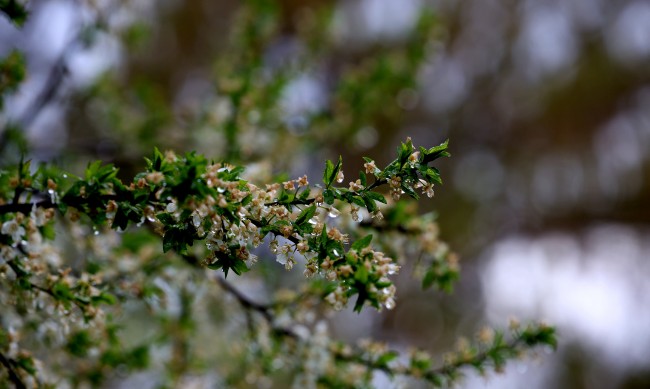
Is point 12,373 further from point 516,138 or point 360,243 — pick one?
point 516,138

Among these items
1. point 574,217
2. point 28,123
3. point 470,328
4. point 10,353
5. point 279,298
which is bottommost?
point 10,353

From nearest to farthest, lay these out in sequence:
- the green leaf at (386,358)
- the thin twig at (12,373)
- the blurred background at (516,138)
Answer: the thin twig at (12,373), the green leaf at (386,358), the blurred background at (516,138)

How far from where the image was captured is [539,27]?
554 cm

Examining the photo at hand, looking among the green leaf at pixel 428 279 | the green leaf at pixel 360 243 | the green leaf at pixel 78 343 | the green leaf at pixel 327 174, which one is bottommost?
the green leaf at pixel 78 343

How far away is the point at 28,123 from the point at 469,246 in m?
3.94

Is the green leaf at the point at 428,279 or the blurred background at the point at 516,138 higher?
the blurred background at the point at 516,138

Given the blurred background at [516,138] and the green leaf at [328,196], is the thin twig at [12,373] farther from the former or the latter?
the blurred background at [516,138]

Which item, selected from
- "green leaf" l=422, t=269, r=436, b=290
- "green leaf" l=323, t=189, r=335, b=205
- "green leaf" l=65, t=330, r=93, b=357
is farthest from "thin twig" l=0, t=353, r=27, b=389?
"green leaf" l=422, t=269, r=436, b=290

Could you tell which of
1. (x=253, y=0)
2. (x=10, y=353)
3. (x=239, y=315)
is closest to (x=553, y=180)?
(x=253, y=0)

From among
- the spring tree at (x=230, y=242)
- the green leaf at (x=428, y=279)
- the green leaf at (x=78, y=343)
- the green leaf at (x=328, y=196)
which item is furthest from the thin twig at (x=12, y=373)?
the green leaf at (x=428, y=279)

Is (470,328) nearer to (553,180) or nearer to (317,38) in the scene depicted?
(553,180)

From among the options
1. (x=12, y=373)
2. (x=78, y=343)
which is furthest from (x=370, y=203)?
(x=78, y=343)

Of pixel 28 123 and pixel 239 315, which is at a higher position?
pixel 28 123

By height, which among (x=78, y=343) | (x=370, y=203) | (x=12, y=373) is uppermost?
(x=370, y=203)
